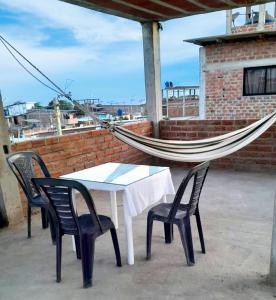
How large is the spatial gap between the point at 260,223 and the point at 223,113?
17.9 ft

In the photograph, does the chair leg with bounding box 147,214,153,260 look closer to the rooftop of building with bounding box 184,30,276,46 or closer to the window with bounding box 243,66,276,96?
the rooftop of building with bounding box 184,30,276,46

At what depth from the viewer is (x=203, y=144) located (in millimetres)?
3273

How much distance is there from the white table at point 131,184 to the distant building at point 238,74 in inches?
212

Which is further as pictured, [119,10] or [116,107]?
[116,107]

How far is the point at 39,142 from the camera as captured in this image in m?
3.19

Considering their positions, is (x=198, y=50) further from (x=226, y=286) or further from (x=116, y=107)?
(x=226, y=286)

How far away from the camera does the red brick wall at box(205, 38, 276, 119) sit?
23.1 ft

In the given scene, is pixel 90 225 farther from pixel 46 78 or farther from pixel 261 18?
pixel 261 18

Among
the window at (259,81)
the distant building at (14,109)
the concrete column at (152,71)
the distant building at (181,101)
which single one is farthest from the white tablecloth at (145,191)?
the distant building at (181,101)

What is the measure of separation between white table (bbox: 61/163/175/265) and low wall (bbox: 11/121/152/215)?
3.32 ft

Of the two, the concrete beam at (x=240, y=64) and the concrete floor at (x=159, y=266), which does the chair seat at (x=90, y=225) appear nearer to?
the concrete floor at (x=159, y=266)

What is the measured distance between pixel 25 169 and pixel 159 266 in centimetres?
151

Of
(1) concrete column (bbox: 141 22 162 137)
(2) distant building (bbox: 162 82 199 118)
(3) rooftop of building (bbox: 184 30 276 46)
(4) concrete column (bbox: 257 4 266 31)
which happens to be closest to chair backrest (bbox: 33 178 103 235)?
(1) concrete column (bbox: 141 22 162 137)

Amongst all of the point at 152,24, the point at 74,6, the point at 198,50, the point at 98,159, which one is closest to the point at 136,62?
the point at 152,24
